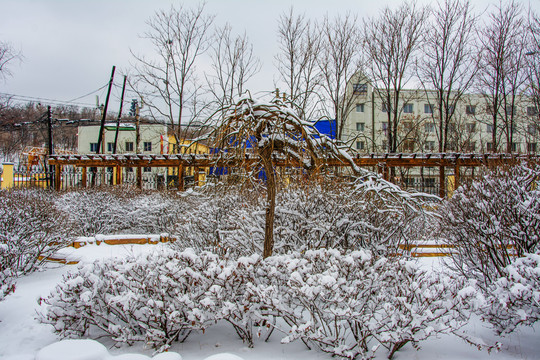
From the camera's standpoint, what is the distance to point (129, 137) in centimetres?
3850

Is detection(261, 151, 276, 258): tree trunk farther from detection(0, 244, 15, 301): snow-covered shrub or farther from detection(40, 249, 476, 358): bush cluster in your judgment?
detection(0, 244, 15, 301): snow-covered shrub

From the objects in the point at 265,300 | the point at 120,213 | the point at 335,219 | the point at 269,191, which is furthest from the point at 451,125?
the point at 265,300

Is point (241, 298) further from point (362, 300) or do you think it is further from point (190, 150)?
point (190, 150)

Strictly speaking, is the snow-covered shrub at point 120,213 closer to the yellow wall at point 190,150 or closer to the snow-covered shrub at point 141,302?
the yellow wall at point 190,150

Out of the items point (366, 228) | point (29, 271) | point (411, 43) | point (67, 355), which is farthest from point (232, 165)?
point (411, 43)

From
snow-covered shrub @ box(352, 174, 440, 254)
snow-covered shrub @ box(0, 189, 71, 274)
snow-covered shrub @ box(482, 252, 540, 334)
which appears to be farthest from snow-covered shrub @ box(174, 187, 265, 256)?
snow-covered shrub @ box(482, 252, 540, 334)

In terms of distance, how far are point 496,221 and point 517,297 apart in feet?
3.54

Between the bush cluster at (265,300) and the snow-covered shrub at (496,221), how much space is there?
0.96 metres

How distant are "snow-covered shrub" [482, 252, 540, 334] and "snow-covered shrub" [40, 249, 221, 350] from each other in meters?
2.62

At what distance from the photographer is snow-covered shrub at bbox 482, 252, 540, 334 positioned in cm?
293

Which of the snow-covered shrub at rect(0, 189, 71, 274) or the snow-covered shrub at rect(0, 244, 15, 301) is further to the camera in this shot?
the snow-covered shrub at rect(0, 189, 71, 274)

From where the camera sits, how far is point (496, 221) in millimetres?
3787

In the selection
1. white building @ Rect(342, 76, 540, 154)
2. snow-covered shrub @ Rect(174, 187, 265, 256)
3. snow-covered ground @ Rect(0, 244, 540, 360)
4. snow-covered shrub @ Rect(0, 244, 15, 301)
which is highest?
white building @ Rect(342, 76, 540, 154)

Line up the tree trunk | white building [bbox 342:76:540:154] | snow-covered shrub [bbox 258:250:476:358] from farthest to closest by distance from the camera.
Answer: white building [bbox 342:76:540:154] < the tree trunk < snow-covered shrub [bbox 258:250:476:358]
